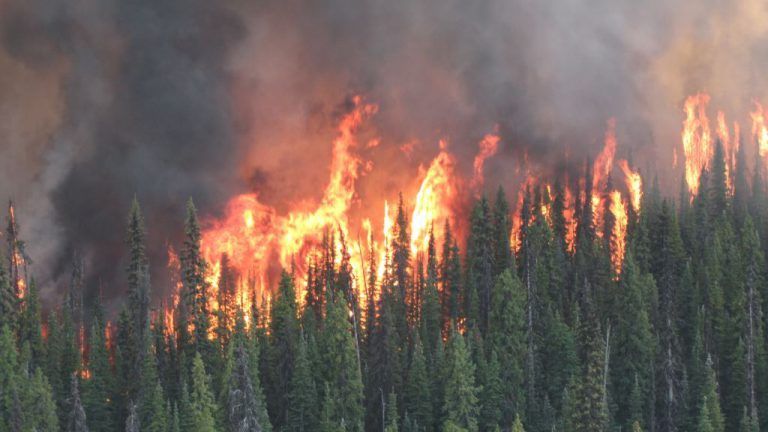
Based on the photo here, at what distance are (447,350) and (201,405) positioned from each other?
31224 millimetres

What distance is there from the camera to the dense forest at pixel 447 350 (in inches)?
4375

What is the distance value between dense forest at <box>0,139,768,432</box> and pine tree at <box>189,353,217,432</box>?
295 millimetres

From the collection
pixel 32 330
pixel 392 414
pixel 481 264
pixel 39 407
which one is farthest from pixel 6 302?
pixel 481 264

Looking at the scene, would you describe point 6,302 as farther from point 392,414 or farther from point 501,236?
point 501,236

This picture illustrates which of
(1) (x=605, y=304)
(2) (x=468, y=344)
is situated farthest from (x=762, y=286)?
(2) (x=468, y=344)

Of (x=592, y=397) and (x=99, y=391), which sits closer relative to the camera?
(x=592, y=397)

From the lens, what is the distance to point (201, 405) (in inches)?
4154

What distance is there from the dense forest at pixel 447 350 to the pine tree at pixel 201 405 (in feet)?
0.97

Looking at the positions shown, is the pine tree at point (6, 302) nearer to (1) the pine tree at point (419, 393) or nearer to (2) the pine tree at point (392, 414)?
(2) the pine tree at point (392, 414)

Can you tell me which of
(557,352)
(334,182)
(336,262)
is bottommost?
(557,352)

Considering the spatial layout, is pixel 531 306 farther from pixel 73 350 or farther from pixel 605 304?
pixel 73 350

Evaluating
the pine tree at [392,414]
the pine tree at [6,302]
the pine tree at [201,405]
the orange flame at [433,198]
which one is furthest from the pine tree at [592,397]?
the pine tree at [6,302]

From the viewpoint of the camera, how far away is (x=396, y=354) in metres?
125

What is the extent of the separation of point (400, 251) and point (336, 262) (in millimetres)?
11174
